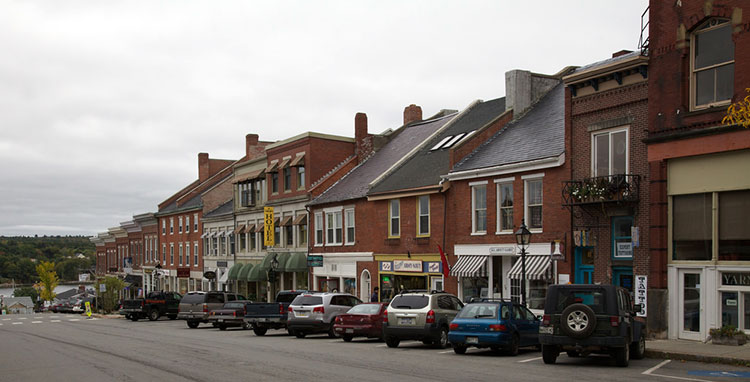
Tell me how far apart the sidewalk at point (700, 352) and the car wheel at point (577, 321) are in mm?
3540

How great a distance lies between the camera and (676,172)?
2200cm

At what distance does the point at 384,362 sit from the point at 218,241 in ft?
139

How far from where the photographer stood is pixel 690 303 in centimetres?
2153

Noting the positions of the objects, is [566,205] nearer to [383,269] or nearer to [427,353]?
[427,353]

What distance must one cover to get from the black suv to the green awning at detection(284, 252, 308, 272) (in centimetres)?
2787

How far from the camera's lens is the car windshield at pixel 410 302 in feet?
73.2

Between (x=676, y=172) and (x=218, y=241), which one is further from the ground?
(x=676, y=172)

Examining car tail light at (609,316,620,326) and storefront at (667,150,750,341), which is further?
storefront at (667,150,750,341)

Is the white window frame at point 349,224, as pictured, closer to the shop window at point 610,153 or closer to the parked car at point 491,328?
the shop window at point 610,153

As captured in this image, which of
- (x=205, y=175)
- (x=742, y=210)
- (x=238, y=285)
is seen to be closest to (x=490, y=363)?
(x=742, y=210)

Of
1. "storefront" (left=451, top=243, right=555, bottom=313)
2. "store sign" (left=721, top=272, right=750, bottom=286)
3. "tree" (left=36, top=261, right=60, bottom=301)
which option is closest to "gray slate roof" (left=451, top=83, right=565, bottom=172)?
"storefront" (left=451, top=243, right=555, bottom=313)

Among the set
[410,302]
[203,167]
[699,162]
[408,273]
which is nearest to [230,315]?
[408,273]

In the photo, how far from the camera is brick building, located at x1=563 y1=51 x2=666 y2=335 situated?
2288 cm

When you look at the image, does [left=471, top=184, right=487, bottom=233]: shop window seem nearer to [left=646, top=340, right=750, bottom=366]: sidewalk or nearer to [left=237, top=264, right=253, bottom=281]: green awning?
[left=646, top=340, right=750, bottom=366]: sidewalk
